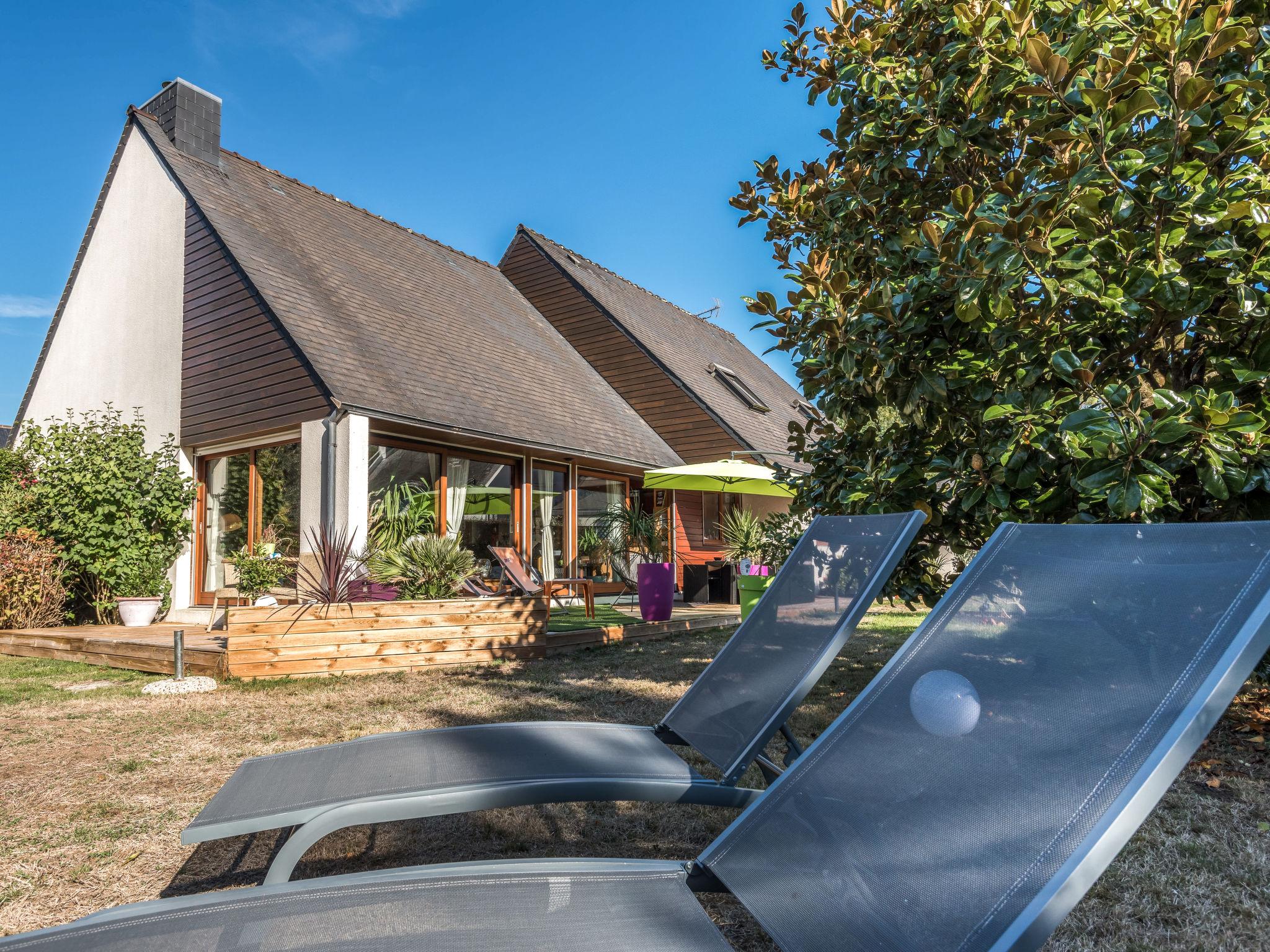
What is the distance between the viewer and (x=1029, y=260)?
3145 millimetres

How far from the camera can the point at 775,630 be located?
9.79ft

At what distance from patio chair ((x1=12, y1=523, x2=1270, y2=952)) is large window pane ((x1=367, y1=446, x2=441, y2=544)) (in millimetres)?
8011

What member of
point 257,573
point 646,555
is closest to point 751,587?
point 646,555

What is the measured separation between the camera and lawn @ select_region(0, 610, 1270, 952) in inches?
96.1

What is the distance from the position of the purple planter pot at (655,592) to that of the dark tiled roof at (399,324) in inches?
107

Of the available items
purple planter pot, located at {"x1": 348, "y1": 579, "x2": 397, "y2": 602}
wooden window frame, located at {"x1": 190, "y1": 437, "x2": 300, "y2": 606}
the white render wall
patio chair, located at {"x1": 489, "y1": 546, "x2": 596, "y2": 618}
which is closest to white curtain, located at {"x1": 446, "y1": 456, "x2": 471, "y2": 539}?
patio chair, located at {"x1": 489, "y1": 546, "x2": 596, "y2": 618}

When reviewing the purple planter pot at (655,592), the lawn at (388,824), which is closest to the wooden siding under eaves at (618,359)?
the purple planter pot at (655,592)

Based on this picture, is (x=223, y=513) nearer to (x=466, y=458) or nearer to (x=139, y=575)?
(x=139, y=575)

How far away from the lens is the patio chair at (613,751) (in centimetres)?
216

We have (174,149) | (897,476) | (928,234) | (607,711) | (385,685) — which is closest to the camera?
(928,234)

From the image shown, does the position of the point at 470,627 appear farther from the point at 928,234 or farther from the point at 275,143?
the point at 275,143

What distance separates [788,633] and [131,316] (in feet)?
41.4

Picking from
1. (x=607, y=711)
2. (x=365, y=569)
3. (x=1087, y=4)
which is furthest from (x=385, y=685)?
(x=1087, y=4)

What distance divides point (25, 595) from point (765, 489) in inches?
386
